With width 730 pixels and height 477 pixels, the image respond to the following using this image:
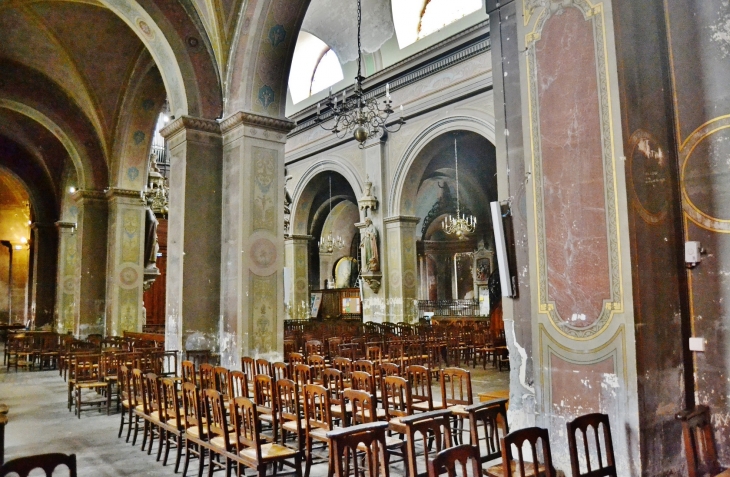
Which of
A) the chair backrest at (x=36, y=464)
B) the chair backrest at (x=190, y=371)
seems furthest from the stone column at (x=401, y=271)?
the chair backrest at (x=36, y=464)

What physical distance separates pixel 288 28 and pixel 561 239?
5.78 metres

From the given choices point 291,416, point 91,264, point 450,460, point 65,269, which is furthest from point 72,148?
point 450,460

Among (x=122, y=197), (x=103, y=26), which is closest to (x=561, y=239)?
(x=103, y=26)

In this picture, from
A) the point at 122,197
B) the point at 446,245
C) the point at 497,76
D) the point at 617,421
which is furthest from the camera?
the point at 446,245

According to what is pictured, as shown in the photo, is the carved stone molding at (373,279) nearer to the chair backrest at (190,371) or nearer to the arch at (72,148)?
the arch at (72,148)

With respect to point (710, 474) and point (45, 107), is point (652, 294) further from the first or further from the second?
point (45, 107)

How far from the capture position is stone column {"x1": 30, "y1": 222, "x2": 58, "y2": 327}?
16.8m

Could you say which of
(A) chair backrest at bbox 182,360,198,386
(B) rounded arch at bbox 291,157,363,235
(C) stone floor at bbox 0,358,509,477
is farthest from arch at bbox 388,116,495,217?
(A) chair backrest at bbox 182,360,198,386

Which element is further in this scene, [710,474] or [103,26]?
[103,26]

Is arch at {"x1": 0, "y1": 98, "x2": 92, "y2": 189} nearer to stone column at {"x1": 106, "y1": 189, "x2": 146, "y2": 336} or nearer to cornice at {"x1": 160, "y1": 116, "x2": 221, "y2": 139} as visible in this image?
stone column at {"x1": 106, "y1": 189, "x2": 146, "y2": 336}

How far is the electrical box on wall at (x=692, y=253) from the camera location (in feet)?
12.7

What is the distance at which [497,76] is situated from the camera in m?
4.67

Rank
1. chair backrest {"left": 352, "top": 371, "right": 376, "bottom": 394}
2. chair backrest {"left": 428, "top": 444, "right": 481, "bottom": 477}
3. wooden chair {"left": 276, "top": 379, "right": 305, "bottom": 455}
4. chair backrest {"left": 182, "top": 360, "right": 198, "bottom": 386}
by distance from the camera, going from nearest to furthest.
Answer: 1. chair backrest {"left": 428, "top": 444, "right": 481, "bottom": 477}
2. wooden chair {"left": 276, "top": 379, "right": 305, "bottom": 455}
3. chair backrest {"left": 352, "top": 371, "right": 376, "bottom": 394}
4. chair backrest {"left": 182, "top": 360, "right": 198, "bottom": 386}

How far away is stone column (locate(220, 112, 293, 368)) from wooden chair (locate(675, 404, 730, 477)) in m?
5.54
